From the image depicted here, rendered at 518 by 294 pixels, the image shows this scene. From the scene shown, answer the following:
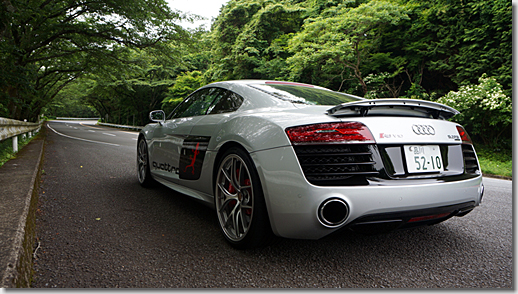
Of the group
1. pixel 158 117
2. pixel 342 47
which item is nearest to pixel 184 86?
pixel 342 47

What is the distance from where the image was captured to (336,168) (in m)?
1.99

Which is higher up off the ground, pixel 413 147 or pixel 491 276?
pixel 413 147

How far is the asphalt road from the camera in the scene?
77.1 inches

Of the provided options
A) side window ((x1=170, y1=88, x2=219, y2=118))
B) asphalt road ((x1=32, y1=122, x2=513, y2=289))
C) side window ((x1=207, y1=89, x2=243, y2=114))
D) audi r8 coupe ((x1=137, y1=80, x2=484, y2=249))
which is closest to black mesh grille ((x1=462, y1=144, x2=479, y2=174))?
audi r8 coupe ((x1=137, y1=80, x2=484, y2=249))

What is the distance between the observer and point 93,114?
115 meters

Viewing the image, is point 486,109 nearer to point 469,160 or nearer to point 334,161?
point 469,160

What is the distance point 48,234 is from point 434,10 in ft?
58.8

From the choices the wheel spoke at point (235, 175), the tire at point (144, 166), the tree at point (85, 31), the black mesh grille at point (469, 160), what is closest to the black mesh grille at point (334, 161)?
the wheel spoke at point (235, 175)

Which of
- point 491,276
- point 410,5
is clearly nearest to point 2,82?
point 491,276

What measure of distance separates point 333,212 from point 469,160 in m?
1.25

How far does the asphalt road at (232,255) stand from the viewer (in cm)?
196

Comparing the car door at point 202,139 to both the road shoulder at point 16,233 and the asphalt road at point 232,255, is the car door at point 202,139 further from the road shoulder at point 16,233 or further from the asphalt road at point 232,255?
the road shoulder at point 16,233

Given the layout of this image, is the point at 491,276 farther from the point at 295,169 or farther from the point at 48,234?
the point at 48,234

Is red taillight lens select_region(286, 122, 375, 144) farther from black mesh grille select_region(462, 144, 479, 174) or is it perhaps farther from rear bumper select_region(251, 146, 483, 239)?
black mesh grille select_region(462, 144, 479, 174)
